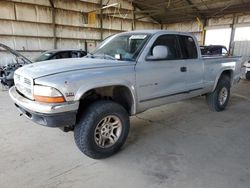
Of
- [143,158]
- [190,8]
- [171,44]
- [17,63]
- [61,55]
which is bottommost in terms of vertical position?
[143,158]

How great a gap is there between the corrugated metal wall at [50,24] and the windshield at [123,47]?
10142mm

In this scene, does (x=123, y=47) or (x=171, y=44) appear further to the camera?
(x=171, y=44)

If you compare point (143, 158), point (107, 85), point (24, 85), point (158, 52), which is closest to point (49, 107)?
point (24, 85)

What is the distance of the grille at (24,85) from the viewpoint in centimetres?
231

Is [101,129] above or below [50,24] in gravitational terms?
below

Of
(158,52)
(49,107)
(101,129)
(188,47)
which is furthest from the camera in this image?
(188,47)

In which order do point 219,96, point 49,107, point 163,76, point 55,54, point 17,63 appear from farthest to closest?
point 55,54 → point 17,63 → point 219,96 → point 163,76 → point 49,107

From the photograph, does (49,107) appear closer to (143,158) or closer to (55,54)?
(143,158)

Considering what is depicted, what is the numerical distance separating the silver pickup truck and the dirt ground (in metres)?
0.33

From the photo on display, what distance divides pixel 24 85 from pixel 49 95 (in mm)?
572

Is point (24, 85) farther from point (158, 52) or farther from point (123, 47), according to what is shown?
point (158, 52)

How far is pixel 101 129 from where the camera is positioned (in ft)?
8.61

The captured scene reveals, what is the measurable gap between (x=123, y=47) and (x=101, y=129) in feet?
4.58

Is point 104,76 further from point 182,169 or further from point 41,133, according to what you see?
point 41,133
